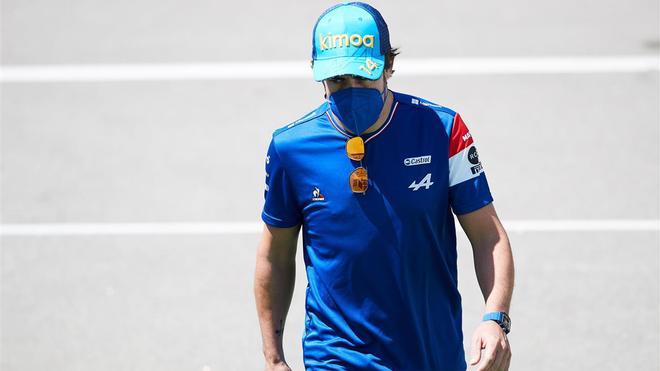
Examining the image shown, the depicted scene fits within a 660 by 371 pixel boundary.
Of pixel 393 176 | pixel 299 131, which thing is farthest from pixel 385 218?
Answer: pixel 299 131

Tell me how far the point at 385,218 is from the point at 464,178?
36 centimetres

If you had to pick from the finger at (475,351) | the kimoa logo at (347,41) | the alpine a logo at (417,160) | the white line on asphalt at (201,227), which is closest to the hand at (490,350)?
the finger at (475,351)

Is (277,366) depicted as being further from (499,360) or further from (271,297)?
(499,360)

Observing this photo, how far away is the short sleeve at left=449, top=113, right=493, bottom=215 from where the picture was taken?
4.43m

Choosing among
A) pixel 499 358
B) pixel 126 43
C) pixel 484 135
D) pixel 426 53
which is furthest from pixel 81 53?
pixel 499 358

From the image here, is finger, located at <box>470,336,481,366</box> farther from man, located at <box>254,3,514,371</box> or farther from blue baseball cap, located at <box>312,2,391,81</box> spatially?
blue baseball cap, located at <box>312,2,391,81</box>

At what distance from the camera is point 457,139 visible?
4.45 m

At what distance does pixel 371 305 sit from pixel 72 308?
4.37 metres

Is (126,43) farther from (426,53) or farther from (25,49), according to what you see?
(426,53)

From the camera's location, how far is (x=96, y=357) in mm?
7727

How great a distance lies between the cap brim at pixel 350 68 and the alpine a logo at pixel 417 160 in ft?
1.20

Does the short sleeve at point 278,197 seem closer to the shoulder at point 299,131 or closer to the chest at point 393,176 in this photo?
the shoulder at point 299,131

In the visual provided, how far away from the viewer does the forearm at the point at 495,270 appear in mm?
4398

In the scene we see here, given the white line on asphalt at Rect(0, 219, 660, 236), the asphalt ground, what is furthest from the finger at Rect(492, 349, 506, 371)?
the white line on asphalt at Rect(0, 219, 660, 236)
